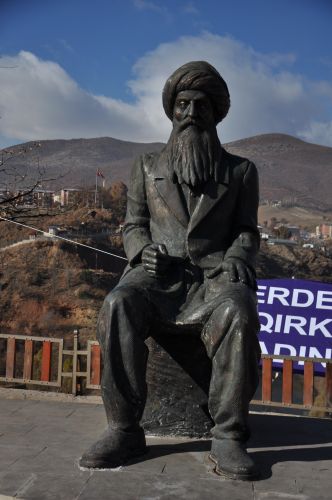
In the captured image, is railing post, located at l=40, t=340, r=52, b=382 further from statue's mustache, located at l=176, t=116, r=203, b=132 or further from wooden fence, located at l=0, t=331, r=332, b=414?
statue's mustache, located at l=176, t=116, r=203, b=132

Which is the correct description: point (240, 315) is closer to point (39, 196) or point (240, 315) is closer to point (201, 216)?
point (201, 216)

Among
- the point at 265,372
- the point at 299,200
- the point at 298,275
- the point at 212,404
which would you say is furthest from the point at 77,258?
the point at 299,200

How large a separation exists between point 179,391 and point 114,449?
674 millimetres

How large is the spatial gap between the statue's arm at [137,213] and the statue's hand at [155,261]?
22 centimetres

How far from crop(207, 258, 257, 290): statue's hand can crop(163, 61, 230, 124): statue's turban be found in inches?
42.3

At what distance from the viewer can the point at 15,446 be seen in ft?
11.8

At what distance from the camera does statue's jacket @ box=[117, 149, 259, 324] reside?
3668mm

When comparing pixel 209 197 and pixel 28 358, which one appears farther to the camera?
pixel 28 358

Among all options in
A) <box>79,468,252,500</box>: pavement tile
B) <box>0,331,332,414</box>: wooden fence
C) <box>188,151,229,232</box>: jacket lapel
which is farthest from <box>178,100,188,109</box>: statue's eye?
<box>0,331,332,414</box>: wooden fence

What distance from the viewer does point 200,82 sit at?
12.5ft

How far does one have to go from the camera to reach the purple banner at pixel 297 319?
330 inches

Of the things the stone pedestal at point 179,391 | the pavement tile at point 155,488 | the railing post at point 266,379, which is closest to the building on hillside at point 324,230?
the railing post at point 266,379

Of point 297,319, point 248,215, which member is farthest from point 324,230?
point 248,215

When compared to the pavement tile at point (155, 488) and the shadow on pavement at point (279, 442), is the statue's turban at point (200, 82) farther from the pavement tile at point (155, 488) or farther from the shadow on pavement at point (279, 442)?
the pavement tile at point (155, 488)
